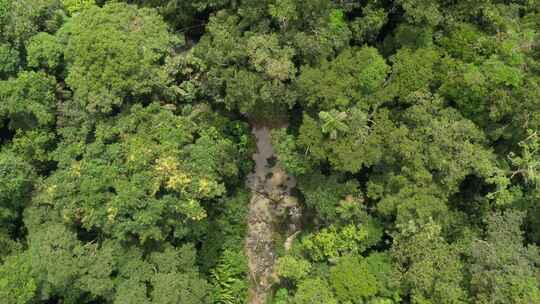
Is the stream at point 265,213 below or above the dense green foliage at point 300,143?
below

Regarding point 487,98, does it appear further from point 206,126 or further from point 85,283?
point 85,283

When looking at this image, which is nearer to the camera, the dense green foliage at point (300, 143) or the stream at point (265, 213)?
the dense green foliage at point (300, 143)

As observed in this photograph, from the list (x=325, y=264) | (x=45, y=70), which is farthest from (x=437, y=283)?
(x=45, y=70)

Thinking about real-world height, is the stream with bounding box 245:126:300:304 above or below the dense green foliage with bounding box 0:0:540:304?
below

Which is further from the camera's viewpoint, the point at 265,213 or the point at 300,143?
the point at 265,213

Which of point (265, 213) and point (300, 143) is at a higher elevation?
point (300, 143)

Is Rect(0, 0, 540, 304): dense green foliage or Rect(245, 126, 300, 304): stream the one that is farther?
Rect(245, 126, 300, 304): stream
